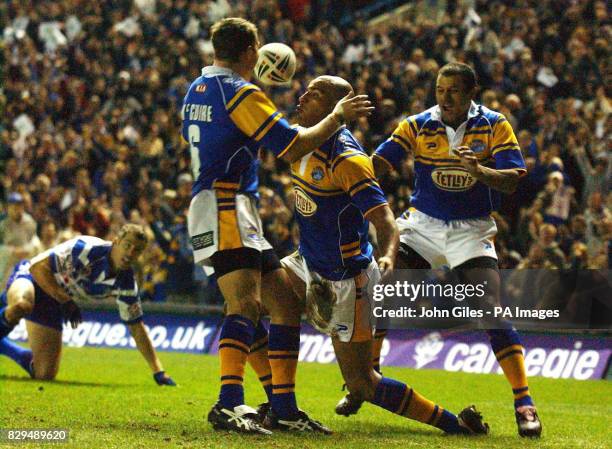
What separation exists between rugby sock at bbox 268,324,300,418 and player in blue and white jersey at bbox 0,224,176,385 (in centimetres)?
350

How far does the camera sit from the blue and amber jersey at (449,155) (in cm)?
809

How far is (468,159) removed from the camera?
7352 mm

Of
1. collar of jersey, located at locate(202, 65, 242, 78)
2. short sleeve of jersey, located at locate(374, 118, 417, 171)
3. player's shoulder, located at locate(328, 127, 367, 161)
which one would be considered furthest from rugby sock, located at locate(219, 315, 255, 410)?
short sleeve of jersey, located at locate(374, 118, 417, 171)

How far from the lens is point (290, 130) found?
22.2ft

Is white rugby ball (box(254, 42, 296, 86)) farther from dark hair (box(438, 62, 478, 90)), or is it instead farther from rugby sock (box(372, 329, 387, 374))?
rugby sock (box(372, 329, 387, 374))

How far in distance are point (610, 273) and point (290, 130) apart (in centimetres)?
665

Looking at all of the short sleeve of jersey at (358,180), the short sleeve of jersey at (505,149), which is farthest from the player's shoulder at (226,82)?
the short sleeve of jersey at (505,149)

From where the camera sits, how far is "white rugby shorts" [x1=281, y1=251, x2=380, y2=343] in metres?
7.07

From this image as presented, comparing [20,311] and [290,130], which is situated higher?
[290,130]

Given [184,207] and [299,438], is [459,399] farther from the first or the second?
[184,207]

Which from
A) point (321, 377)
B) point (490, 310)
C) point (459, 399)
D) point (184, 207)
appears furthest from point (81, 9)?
point (490, 310)

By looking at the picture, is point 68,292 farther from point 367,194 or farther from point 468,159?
point 468,159

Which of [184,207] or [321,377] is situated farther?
[184,207]

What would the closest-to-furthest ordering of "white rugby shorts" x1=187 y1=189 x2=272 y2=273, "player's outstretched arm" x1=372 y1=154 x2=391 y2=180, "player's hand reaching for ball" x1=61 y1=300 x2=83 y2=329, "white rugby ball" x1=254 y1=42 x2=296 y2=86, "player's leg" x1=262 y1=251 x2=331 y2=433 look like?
"white rugby shorts" x1=187 y1=189 x2=272 y2=273 → "player's leg" x1=262 y1=251 x2=331 y2=433 → "white rugby ball" x1=254 y1=42 x2=296 y2=86 → "player's outstretched arm" x1=372 y1=154 x2=391 y2=180 → "player's hand reaching for ball" x1=61 y1=300 x2=83 y2=329
